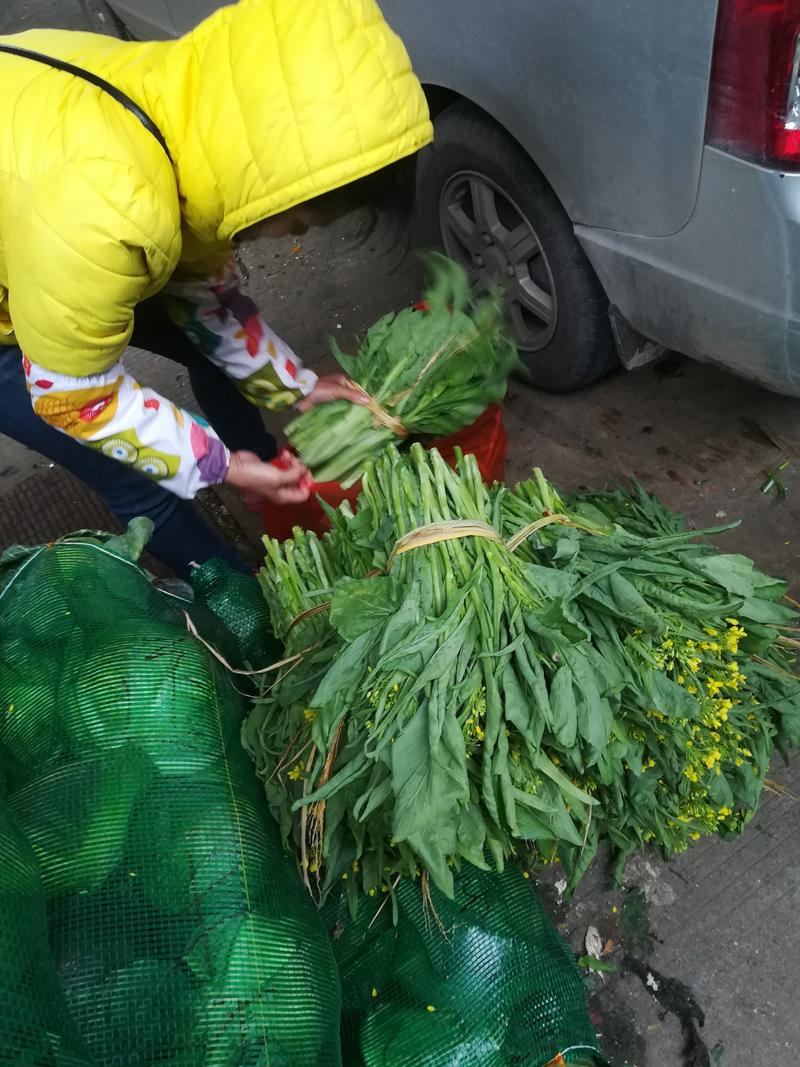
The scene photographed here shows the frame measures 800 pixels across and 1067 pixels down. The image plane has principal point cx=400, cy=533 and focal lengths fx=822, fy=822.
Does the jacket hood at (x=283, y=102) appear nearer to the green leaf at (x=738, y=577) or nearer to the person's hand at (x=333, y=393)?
the person's hand at (x=333, y=393)

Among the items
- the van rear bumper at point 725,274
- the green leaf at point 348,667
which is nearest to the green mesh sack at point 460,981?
the green leaf at point 348,667

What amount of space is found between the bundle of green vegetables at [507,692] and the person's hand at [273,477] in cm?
30

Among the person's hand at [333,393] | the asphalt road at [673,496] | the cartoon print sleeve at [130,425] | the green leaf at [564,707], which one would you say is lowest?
the asphalt road at [673,496]

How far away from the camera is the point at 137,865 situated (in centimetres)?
140

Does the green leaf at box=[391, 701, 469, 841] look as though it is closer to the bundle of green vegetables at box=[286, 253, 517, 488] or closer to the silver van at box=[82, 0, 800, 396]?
the bundle of green vegetables at box=[286, 253, 517, 488]

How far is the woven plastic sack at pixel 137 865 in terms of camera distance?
1.21 m

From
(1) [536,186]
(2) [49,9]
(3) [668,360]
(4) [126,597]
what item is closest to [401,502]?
(4) [126,597]

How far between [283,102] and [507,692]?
→ 1.09 meters

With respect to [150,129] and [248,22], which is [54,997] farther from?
[248,22]

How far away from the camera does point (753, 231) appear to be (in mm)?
1981

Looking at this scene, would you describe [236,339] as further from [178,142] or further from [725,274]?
[725,274]

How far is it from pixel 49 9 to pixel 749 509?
7.14 metres

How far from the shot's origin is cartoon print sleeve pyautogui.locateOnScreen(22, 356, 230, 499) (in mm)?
1729

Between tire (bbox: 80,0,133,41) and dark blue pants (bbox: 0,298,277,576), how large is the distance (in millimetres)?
4067
